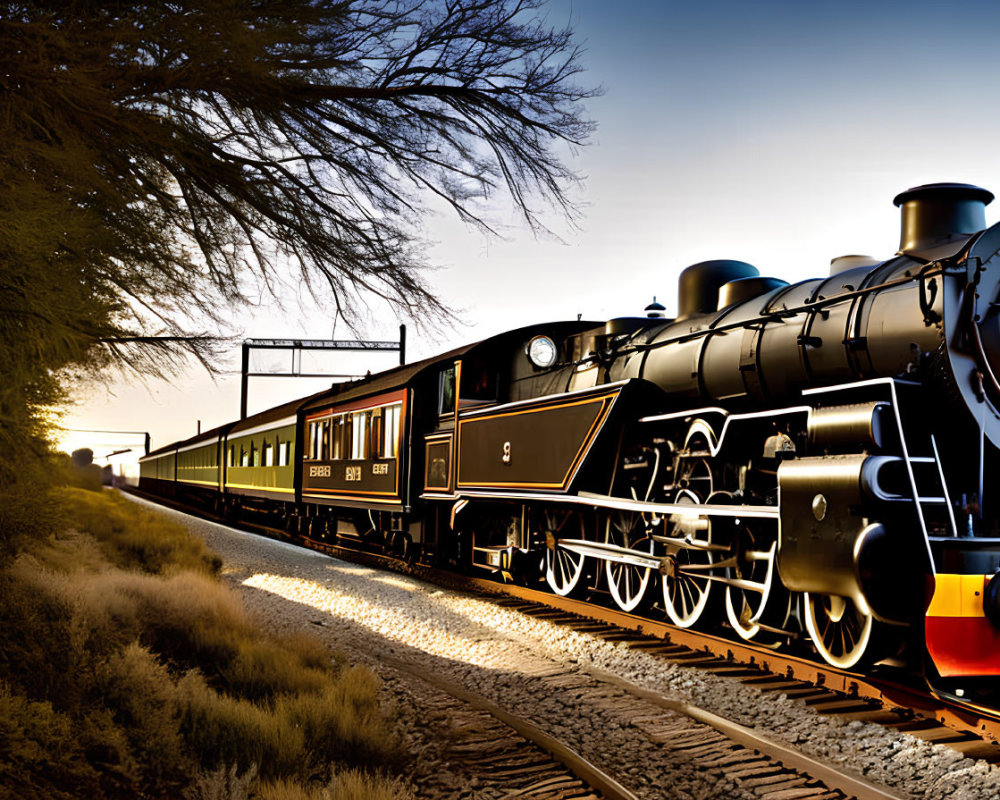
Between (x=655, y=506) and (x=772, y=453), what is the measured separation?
109cm

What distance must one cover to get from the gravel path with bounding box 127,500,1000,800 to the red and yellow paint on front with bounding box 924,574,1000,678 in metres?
0.47

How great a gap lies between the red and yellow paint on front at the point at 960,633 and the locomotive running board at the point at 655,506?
3.96ft

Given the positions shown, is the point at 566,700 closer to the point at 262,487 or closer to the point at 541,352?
the point at 541,352

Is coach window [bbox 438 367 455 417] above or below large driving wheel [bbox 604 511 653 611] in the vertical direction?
above

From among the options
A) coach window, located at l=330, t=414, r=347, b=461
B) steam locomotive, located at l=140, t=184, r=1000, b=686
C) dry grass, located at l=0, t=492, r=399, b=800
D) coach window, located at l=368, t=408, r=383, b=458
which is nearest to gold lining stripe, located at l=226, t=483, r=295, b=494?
coach window, located at l=330, t=414, r=347, b=461

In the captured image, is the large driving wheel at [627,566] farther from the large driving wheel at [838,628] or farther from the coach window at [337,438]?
the coach window at [337,438]

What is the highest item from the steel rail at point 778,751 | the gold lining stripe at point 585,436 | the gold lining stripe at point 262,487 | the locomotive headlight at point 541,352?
the locomotive headlight at point 541,352

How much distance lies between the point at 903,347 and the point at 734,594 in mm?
2472

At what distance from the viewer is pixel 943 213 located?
227 inches

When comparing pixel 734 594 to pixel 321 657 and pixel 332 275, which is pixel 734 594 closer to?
pixel 321 657

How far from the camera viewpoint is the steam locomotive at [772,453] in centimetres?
494

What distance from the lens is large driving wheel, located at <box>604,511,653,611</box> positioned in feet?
25.2

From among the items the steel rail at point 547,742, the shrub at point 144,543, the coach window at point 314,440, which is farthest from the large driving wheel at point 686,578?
the coach window at point 314,440

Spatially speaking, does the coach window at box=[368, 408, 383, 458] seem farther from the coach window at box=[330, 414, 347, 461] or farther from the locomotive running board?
the locomotive running board
